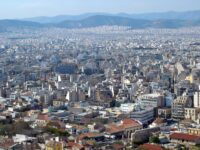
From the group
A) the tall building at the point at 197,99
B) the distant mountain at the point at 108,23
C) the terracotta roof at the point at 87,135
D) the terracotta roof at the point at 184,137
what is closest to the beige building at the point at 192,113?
the tall building at the point at 197,99

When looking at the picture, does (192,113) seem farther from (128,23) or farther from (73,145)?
(128,23)

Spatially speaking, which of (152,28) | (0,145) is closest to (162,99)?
(0,145)

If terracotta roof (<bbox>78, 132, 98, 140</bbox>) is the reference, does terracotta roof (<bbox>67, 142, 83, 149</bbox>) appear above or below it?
above

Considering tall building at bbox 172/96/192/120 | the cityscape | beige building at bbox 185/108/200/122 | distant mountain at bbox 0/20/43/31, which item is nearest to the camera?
the cityscape

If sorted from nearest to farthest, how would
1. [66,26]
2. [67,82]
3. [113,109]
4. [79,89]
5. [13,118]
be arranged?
1. [13,118]
2. [113,109]
3. [79,89]
4. [67,82]
5. [66,26]

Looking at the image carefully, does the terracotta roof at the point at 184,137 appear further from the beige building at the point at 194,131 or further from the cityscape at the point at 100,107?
the beige building at the point at 194,131

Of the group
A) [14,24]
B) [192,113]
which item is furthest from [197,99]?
[14,24]

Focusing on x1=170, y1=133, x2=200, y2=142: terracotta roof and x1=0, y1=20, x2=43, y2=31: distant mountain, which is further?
x1=0, y1=20, x2=43, y2=31: distant mountain

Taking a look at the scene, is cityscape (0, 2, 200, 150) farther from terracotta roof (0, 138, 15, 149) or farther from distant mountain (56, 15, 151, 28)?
distant mountain (56, 15, 151, 28)

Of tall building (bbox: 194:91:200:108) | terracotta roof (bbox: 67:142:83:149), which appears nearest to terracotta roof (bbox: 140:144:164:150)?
terracotta roof (bbox: 67:142:83:149)

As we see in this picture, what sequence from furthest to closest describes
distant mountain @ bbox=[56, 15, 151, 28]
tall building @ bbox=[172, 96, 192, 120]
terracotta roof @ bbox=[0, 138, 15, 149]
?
distant mountain @ bbox=[56, 15, 151, 28]
tall building @ bbox=[172, 96, 192, 120]
terracotta roof @ bbox=[0, 138, 15, 149]

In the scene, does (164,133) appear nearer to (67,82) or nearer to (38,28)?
(67,82)
